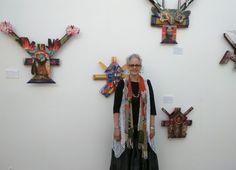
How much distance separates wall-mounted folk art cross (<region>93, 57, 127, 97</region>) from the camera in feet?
5.77

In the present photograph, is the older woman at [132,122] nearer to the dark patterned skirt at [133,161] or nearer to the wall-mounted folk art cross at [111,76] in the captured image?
the dark patterned skirt at [133,161]

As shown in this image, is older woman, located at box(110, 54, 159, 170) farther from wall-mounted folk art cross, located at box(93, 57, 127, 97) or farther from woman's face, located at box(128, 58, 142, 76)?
wall-mounted folk art cross, located at box(93, 57, 127, 97)

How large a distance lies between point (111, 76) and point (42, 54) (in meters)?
0.59

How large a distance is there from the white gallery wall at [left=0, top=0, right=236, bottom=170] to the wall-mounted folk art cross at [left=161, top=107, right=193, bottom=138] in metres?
0.06

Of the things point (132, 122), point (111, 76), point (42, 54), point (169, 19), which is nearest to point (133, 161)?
point (132, 122)

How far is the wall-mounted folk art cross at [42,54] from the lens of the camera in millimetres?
1643

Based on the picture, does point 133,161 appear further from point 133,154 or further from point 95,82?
point 95,82

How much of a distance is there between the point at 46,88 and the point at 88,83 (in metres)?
0.36

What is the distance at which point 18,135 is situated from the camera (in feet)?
5.74

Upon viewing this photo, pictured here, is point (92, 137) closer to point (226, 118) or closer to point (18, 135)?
point (18, 135)

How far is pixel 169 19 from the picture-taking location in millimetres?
1794

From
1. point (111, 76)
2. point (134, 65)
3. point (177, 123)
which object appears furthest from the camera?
point (177, 123)

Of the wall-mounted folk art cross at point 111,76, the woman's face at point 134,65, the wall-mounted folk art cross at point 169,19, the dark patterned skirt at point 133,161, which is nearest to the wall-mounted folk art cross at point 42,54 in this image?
the wall-mounted folk art cross at point 111,76

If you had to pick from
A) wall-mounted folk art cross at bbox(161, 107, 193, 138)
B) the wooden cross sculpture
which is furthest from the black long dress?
the wooden cross sculpture
